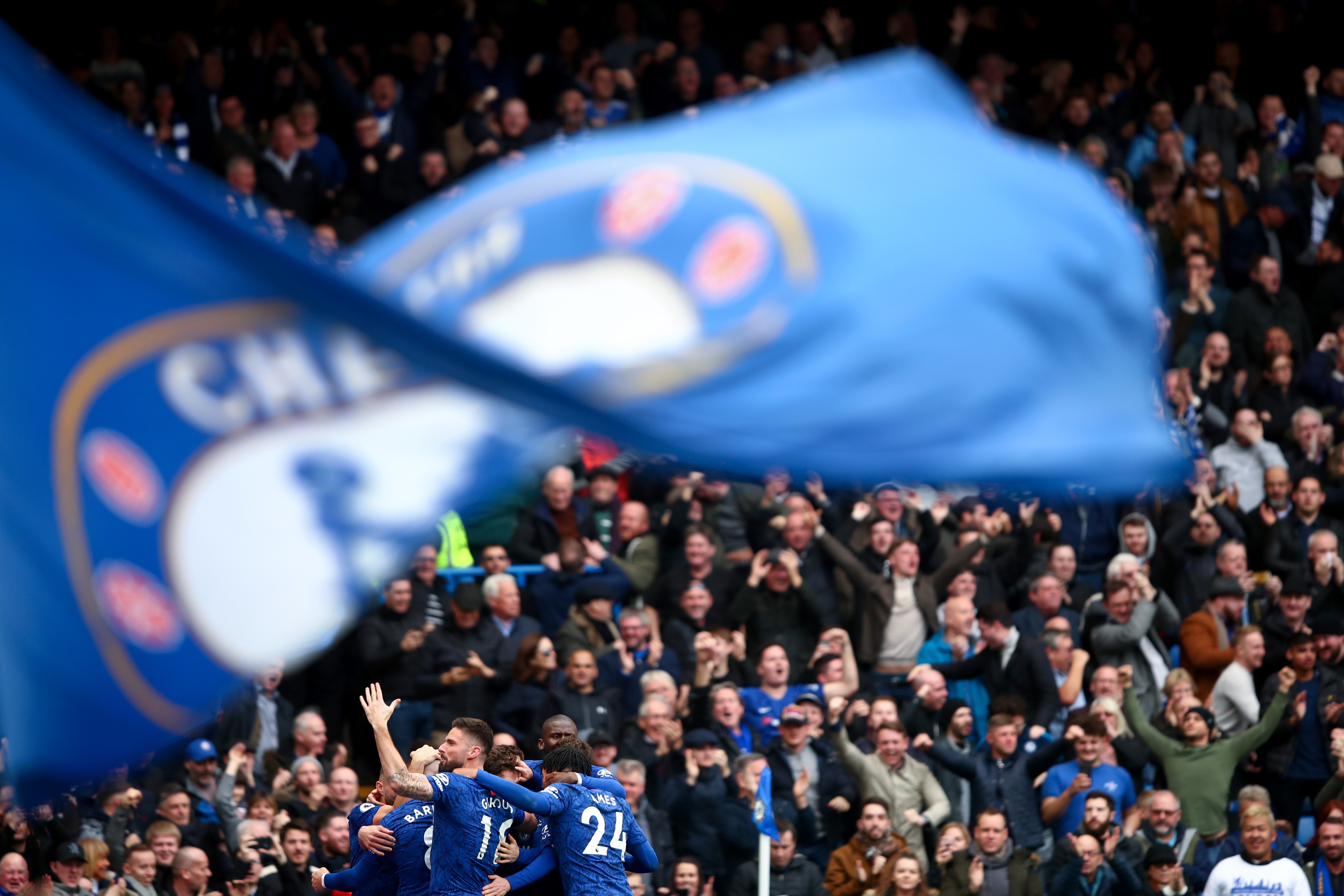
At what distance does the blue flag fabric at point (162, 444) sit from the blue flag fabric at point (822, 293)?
499 millimetres

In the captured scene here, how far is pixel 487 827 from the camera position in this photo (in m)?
10.5

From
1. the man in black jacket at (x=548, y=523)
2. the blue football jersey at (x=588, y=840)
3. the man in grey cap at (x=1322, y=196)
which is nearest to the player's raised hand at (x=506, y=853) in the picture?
Result: the blue football jersey at (x=588, y=840)

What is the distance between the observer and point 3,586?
14.1 feet

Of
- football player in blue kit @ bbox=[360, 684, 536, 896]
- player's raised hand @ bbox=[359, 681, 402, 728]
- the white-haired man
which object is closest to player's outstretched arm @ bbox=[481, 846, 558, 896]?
football player in blue kit @ bbox=[360, 684, 536, 896]

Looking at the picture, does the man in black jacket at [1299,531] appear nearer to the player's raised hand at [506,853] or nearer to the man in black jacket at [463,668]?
the man in black jacket at [463,668]

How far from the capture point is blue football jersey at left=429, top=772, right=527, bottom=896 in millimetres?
10422

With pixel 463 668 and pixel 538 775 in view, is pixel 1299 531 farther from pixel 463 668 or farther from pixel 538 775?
pixel 538 775

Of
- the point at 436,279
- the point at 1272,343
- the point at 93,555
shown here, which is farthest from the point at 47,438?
the point at 1272,343

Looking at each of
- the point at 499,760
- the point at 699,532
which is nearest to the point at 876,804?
the point at 699,532

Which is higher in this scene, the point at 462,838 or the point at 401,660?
the point at 462,838

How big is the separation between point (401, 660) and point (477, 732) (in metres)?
3.46

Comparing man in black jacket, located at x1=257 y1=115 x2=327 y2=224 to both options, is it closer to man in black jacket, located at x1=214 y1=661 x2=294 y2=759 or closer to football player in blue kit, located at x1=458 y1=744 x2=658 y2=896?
man in black jacket, located at x1=214 y1=661 x2=294 y2=759

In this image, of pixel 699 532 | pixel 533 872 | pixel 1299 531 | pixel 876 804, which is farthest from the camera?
pixel 1299 531

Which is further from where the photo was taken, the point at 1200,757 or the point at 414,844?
the point at 1200,757
